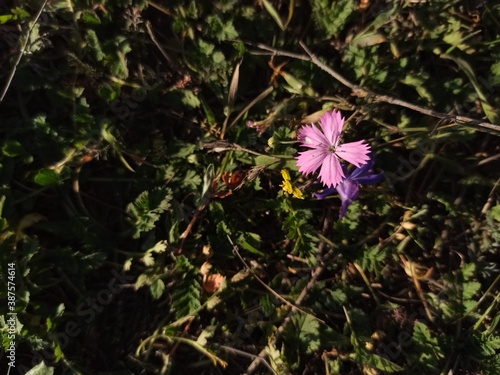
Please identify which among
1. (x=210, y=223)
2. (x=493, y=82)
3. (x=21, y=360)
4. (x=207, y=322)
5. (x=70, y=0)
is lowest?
(x=21, y=360)

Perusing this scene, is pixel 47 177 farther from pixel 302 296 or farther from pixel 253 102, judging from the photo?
pixel 302 296

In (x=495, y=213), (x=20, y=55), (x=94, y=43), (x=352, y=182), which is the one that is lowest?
(x=20, y=55)

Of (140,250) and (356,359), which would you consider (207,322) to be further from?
(356,359)

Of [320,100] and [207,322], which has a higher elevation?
[320,100]

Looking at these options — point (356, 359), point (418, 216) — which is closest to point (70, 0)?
point (418, 216)

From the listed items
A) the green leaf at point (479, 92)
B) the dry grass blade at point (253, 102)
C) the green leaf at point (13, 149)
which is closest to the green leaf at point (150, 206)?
the dry grass blade at point (253, 102)

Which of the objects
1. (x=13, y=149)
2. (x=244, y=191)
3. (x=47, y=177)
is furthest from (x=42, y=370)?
A: (x=244, y=191)
